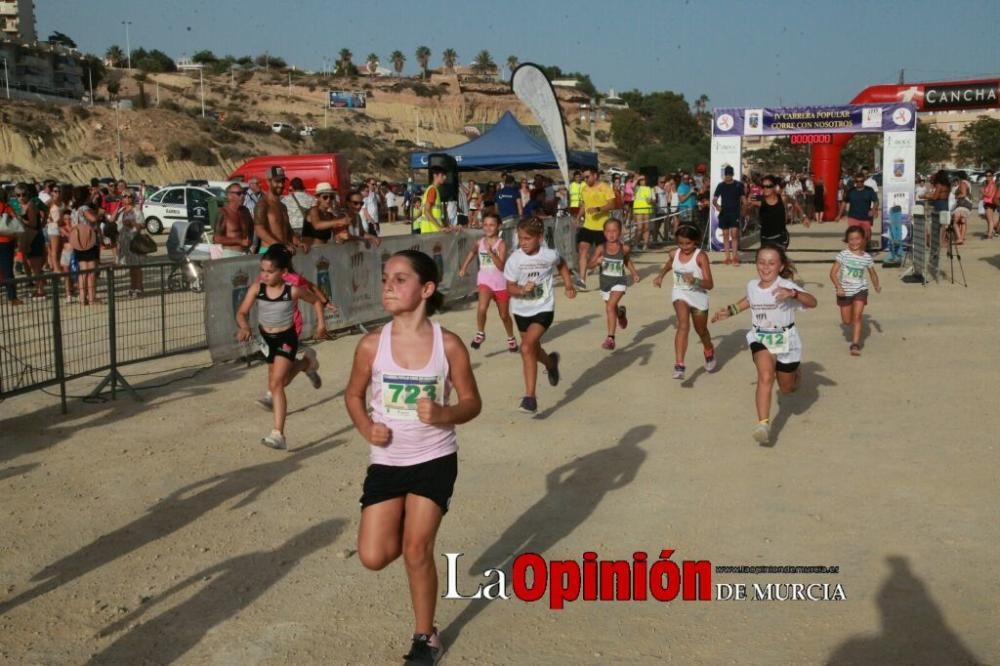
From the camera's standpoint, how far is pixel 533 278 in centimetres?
865

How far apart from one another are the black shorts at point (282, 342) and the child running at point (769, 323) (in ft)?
10.7

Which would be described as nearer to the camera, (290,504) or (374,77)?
(290,504)

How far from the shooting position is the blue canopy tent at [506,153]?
27141 millimetres

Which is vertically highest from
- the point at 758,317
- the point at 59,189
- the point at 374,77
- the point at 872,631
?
the point at 374,77

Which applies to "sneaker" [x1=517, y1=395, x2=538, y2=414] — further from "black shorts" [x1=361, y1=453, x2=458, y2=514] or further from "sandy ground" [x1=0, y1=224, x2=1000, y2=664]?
"black shorts" [x1=361, y1=453, x2=458, y2=514]

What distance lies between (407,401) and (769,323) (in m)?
4.32

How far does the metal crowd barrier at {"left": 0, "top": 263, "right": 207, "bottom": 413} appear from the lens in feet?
27.8

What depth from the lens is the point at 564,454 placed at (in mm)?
7332

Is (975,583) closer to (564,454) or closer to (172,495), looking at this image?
(564,454)

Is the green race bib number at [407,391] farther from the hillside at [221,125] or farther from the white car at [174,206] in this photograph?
→ the hillside at [221,125]

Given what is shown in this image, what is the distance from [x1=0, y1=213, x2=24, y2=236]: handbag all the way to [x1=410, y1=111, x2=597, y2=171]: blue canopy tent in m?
13.6

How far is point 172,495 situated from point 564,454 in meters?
Result: 2.69

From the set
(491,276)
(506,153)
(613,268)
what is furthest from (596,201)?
(506,153)

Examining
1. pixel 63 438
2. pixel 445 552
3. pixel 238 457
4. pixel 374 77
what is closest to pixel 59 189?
pixel 63 438
